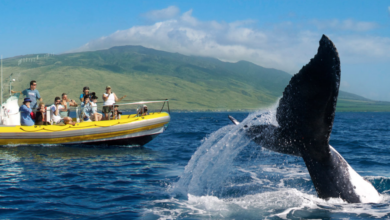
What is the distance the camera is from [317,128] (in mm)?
4336

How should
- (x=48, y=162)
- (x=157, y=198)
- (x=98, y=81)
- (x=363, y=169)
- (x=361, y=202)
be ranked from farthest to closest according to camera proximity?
(x=98, y=81) → (x=48, y=162) → (x=363, y=169) → (x=157, y=198) → (x=361, y=202)

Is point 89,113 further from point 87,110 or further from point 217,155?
point 217,155

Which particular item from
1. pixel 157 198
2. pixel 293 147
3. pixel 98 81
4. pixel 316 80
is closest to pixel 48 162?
pixel 157 198

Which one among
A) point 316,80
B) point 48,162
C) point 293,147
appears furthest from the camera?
point 48,162

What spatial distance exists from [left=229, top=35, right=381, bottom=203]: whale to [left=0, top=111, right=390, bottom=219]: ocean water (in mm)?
255

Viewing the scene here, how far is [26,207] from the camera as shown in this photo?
6.30 m

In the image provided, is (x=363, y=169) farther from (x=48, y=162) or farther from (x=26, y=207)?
(x=48, y=162)

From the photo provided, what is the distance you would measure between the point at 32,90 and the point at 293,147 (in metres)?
12.0

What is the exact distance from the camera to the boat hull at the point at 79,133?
1433cm

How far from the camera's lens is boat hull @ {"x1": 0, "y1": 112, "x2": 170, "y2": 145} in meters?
14.3

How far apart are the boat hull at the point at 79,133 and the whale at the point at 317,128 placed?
391 inches

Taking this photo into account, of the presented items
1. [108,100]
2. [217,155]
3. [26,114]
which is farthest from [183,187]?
[26,114]

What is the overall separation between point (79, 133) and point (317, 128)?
11.6 meters

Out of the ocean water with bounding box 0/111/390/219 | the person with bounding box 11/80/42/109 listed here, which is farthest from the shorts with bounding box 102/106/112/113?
the ocean water with bounding box 0/111/390/219
